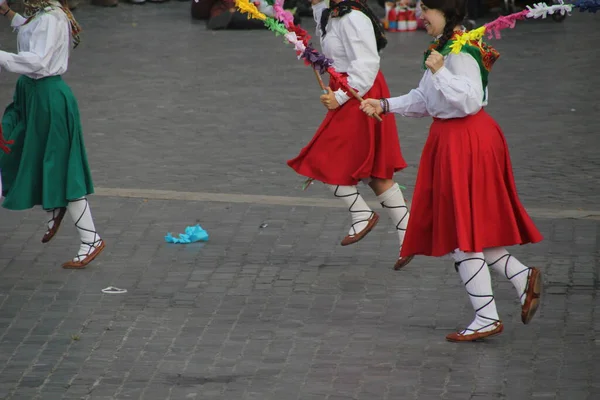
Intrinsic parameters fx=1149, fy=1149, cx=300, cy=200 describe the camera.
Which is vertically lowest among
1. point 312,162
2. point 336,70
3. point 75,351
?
point 75,351

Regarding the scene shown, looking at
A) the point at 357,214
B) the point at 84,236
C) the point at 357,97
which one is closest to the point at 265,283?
the point at 357,214

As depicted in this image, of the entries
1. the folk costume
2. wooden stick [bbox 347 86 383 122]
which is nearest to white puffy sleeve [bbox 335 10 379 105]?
wooden stick [bbox 347 86 383 122]

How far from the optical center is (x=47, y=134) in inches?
279

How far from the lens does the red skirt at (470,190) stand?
5.68m

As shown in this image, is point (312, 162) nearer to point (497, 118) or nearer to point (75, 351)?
point (75, 351)

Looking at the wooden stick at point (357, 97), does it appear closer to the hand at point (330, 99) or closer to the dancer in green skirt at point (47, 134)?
the hand at point (330, 99)

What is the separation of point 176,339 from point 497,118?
6.21 meters

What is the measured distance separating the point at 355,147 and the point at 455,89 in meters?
1.62

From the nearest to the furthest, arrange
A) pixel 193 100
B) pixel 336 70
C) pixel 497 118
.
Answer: pixel 336 70
pixel 497 118
pixel 193 100

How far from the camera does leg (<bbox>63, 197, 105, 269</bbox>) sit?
722cm

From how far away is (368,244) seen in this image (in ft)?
25.4

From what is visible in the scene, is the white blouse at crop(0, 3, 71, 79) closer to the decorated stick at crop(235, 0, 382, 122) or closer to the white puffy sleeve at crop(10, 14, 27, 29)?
the white puffy sleeve at crop(10, 14, 27, 29)

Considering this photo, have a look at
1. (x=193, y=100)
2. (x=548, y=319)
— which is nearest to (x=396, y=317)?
(x=548, y=319)

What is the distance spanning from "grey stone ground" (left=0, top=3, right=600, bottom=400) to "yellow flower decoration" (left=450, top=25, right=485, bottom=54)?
4.99 ft
